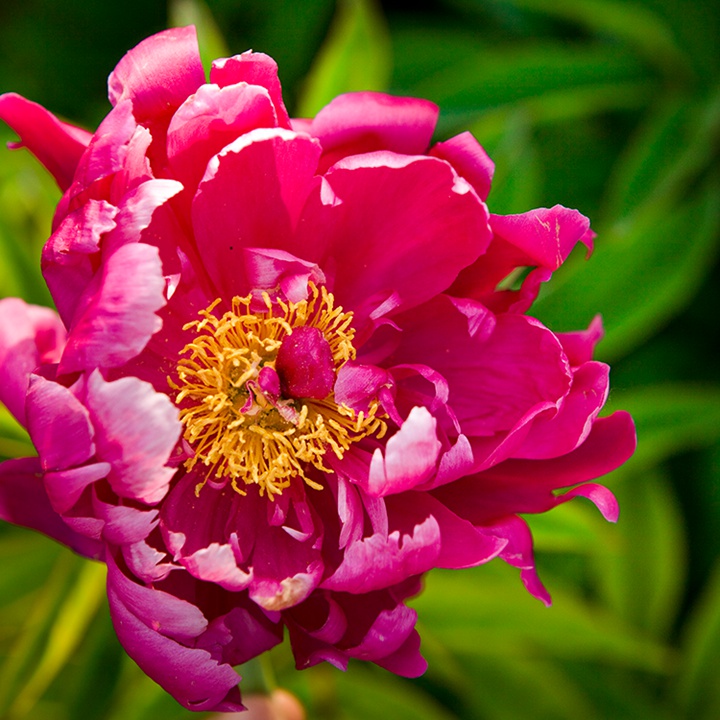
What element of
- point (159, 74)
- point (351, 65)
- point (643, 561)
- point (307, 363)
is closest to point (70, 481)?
point (307, 363)

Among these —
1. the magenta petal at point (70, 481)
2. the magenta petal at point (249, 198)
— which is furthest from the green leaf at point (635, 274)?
the magenta petal at point (70, 481)

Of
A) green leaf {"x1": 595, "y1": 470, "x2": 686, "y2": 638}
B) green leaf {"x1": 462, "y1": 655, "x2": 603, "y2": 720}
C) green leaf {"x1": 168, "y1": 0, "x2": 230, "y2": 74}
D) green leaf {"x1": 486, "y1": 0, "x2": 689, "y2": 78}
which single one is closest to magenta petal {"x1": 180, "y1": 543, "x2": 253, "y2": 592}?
green leaf {"x1": 168, "y1": 0, "x2": 230, "y2": 74}

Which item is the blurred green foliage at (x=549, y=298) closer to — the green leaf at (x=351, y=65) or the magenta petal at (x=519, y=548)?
the green leaf at (x=351, y=65)

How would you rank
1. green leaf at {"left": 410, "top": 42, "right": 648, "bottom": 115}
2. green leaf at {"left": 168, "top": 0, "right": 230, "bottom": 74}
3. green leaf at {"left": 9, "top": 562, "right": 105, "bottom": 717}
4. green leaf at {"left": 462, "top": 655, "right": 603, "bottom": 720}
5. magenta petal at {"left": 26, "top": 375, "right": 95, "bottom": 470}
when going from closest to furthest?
1. magenta petal at {"left": 26, "top": 375, "right": 95, "bottom": 470}
2. green leaf at {"left": 9, "top": 562, "right": 105, "bottom": 717}
3. green leaf at {"left": 168, "top": 0, "right": 230, "bottom": 74}
4. green leaf at {"left": 462, "top": 655, "right": 603, "bottom": 720}
5. green leaf at {"left": 410, "top": 42, "right": 648, "bottom": 115}

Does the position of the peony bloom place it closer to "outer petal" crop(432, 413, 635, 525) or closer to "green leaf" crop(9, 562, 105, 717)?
"outer petal" crop(432, 413, 635, 525)

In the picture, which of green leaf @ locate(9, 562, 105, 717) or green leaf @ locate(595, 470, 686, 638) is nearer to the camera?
green leaf @ locate(9, 562, 105, 717)

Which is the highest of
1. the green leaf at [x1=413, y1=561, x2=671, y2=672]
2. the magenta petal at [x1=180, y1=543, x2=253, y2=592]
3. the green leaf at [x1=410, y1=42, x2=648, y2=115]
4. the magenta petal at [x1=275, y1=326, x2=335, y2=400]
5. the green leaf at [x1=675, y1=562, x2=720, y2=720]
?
the magenta petal at [x1=275, y1=326, x2=335, y2=400]

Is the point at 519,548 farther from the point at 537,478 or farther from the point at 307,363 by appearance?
the point at 307,363
